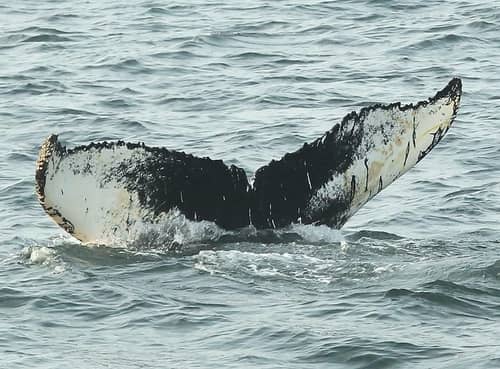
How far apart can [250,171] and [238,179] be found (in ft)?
16.8

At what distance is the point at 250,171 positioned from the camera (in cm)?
1634

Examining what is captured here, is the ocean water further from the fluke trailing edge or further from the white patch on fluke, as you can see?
the white patch on fluke

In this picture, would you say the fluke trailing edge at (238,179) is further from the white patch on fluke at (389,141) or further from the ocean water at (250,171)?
the ocean water at (250,171)

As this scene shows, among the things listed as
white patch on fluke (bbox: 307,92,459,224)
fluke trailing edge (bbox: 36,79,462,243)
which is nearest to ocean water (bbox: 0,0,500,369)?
fluke trailing edge (bbox: 36,79,462,243)

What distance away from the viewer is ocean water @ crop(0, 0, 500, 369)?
1002 centimetres

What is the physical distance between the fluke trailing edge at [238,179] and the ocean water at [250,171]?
24cm

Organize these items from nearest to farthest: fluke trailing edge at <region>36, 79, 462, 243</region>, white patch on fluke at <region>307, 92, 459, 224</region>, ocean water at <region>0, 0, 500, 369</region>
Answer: ocean water at <region>0, 0, 500, 369</region>
fluke trailing edge at <region>36, 79, 462, 243</region>
white patch on fluke at <region>307, 92, 459, 224</region>

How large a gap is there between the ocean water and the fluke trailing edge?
244 mm

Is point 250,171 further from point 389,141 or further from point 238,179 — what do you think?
point 238,179

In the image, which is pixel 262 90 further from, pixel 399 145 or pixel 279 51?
pixel 399 145

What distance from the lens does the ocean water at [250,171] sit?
1002 centimetres

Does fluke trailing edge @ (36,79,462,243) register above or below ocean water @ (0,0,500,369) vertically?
above

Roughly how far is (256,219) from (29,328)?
6.88ft

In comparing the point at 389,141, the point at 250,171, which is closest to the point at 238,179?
the point at 389,141
